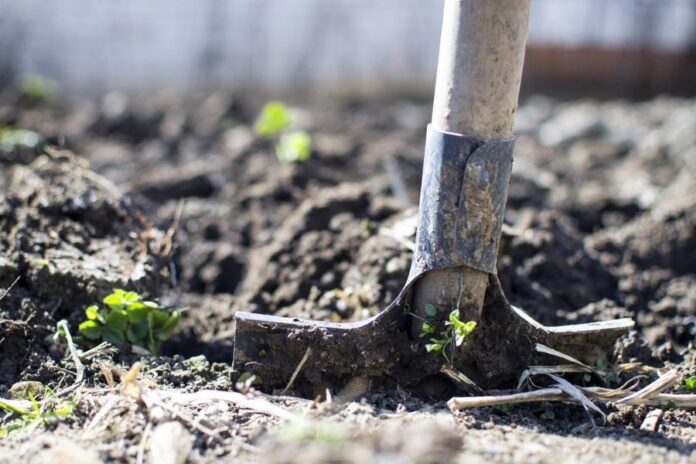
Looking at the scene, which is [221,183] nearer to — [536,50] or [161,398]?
[161,398]

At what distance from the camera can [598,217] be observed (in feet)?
14.9

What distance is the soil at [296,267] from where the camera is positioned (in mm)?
2104

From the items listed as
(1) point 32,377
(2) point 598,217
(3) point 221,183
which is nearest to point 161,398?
(1) point 32,377

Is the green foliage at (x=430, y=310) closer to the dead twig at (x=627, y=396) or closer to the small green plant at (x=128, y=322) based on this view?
the dead twig at (x=627, y=396)

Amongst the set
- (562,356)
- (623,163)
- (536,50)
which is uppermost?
(536,50)

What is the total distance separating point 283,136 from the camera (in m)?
5.39

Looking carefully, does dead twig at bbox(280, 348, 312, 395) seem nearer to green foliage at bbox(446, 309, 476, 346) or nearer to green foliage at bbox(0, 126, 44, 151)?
green foliage at bbox(446, 309, 476, 346)

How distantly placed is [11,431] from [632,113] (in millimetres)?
6765

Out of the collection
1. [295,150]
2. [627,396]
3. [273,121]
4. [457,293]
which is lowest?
[627,396]

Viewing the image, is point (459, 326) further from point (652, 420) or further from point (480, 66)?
point (480, 66)

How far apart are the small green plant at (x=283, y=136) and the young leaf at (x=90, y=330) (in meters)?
2.12

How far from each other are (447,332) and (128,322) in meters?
1.11

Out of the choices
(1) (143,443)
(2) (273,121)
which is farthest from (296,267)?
(2) (273,121)

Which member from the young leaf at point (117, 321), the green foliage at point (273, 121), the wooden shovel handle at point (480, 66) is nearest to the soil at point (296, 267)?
Answer: the young leaf at point (117, 321)
